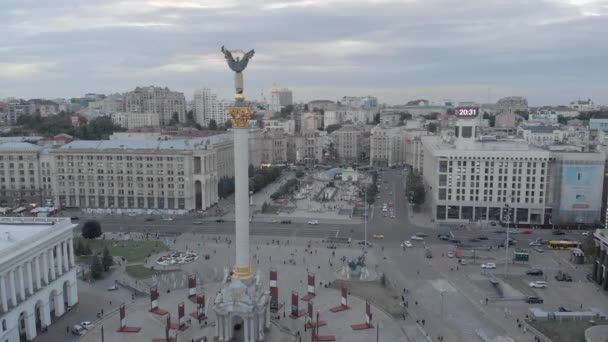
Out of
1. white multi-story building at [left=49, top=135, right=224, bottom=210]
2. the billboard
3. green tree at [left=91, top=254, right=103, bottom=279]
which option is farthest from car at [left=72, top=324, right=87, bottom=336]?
the billboard

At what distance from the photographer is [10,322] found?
3897 centimetres

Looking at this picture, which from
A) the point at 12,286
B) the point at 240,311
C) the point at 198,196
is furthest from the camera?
the point at 198,196

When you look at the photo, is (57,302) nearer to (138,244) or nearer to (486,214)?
(138,244)

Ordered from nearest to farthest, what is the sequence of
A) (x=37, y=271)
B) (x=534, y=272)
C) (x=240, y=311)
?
(x=240, y=311), (x=37, y=271), (x=534, y=272)

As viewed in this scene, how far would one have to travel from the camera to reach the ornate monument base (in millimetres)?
40438

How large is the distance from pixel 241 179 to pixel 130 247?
32.9m

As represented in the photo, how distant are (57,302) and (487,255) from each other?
48947 mm

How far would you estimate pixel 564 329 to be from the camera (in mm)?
43031

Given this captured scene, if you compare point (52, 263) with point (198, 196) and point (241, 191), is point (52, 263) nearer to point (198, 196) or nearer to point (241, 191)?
point (241, 191)

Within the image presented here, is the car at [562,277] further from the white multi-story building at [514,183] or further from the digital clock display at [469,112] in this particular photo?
the digital clock display at [469,112]

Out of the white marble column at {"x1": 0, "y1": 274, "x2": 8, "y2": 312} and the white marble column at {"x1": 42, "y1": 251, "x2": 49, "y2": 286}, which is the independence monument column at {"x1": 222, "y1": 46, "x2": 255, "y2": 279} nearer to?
the white marble column at {"x1": 42, "y1": 251, "x2": 49, "y2": 286}

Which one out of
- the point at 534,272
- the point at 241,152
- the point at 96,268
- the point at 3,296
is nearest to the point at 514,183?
the point at 534,272

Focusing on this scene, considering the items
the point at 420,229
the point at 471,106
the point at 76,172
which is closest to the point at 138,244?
the point at 76,172

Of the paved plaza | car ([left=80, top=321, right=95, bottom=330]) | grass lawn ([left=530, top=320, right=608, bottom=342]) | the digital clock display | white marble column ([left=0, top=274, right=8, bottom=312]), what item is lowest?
the paved plaza
